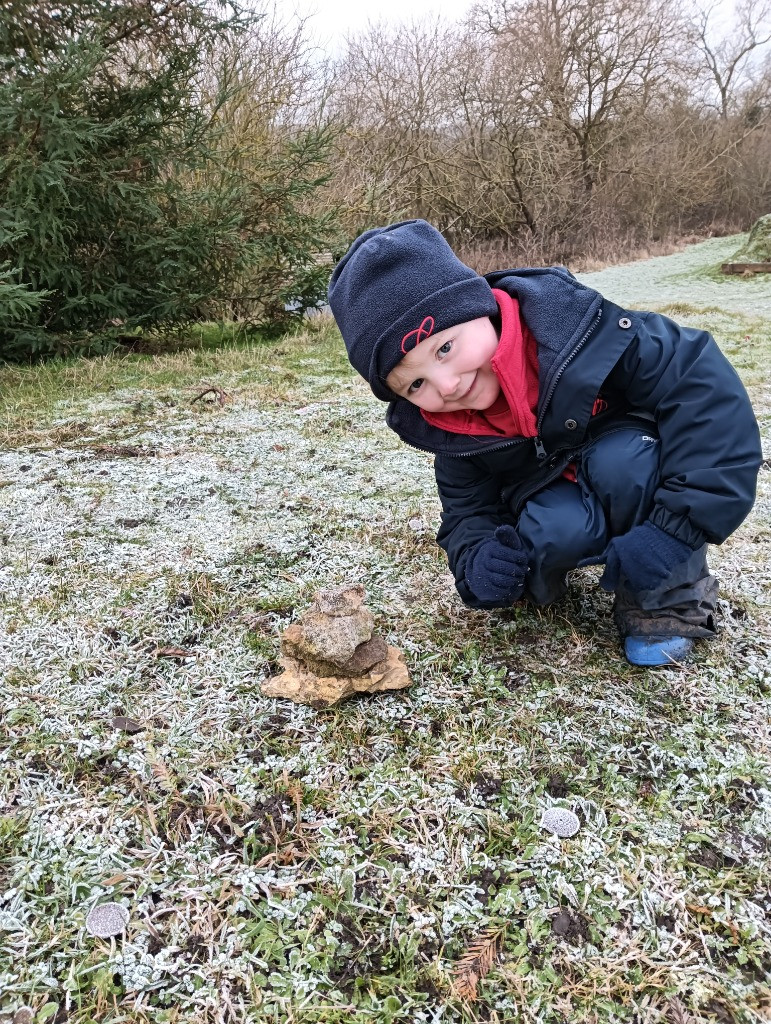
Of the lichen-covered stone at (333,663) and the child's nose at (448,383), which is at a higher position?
the child's nose at (448,383)

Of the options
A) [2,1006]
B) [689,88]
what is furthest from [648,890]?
[689,88]

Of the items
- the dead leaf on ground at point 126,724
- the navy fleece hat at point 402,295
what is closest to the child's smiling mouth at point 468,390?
the navy fleece hat at point 402,295

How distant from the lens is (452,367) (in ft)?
5.54

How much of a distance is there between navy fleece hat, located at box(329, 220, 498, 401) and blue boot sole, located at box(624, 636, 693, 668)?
0.98 meters

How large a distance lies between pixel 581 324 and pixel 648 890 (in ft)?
4.11

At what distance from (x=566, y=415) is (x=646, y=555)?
403mm

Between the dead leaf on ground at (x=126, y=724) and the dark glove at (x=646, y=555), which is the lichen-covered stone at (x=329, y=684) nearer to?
the dead leaf on ground at (x=126, y=724)

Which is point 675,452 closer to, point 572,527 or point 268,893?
point 572,527

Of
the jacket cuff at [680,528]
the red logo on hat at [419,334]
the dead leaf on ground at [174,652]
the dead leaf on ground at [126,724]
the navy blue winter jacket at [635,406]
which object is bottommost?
the dead leaf on ground at [126,724]

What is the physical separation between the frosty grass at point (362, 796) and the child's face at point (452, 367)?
0.74 m

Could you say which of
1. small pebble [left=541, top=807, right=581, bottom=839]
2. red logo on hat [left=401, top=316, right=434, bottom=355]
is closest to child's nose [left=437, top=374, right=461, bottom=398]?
red logo on hat [left=401, top=316, right=434, bottom=355]

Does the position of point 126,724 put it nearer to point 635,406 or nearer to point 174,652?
point 174,652

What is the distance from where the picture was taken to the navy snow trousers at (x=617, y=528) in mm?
1783

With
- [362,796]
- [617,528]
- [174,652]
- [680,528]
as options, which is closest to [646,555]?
[680,528]
